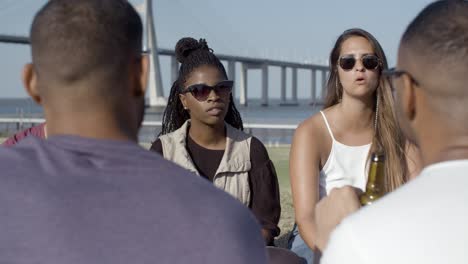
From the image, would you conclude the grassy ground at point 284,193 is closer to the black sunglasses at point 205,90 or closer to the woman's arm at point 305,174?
the black sunglasses at point 205,90

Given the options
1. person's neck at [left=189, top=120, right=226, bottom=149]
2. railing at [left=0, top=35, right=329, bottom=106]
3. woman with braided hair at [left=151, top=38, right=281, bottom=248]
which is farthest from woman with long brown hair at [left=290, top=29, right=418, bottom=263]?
railing at [left=0, top=35, right=329, bottom=106]

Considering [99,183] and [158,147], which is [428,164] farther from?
[158,147]

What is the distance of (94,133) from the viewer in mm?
1684

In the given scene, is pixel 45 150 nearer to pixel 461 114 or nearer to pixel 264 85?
pixel 461 114

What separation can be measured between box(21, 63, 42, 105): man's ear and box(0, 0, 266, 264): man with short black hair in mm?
76

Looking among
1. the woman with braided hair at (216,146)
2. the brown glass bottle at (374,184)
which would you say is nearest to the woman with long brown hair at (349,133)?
the woman with braided hair at (216,146)

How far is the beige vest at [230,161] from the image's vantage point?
156 inches

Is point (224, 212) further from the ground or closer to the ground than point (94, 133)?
closer to the ground

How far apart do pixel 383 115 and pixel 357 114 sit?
0.35 feet

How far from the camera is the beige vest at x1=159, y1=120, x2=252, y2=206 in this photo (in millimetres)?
3967

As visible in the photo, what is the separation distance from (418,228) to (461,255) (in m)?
0.08

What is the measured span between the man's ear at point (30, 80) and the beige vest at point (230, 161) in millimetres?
2081

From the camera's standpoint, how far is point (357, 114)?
3641mm

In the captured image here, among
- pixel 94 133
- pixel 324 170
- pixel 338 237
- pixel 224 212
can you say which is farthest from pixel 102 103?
pixel 324 170
